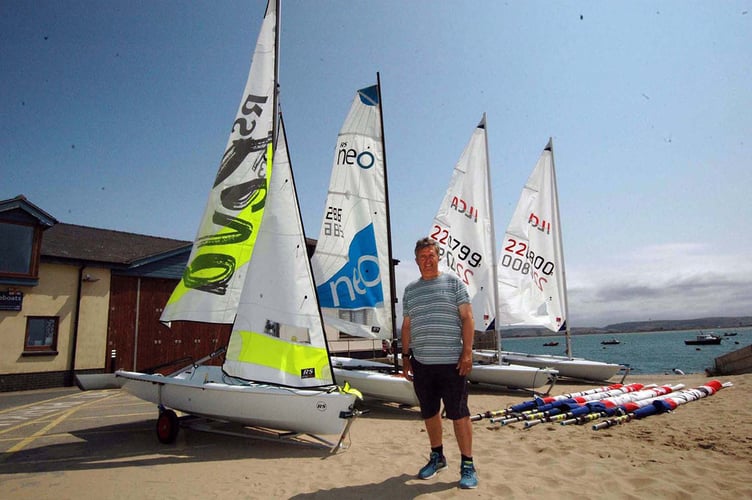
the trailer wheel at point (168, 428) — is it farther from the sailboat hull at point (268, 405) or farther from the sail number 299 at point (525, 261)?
the sail number 299 at point (525, 261)

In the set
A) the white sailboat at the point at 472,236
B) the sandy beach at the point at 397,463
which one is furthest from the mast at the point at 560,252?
the sandy beach at the point at 397,463

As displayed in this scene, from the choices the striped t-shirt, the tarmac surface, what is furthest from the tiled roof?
the striped t-shirt

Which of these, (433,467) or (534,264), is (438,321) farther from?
(534,264)

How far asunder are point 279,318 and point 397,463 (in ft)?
7.65

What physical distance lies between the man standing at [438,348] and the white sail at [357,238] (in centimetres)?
472

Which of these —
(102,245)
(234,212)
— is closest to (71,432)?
(234,212)

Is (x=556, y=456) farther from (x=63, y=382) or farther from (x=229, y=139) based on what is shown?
(x=63, y=382)

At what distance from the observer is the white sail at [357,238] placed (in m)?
8.84

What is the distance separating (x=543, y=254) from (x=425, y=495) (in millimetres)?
11510

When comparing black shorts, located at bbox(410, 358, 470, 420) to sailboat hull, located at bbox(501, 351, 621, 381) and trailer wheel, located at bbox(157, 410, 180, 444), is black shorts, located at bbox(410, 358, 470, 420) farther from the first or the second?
sailboat hull, located at bbox(501, 351, 621, 381)

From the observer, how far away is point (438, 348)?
380 cm

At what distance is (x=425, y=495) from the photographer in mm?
3592

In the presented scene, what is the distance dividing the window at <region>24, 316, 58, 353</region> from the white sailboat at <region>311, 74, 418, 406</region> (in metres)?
9.65

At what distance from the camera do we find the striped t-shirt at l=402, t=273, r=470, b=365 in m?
3.80
